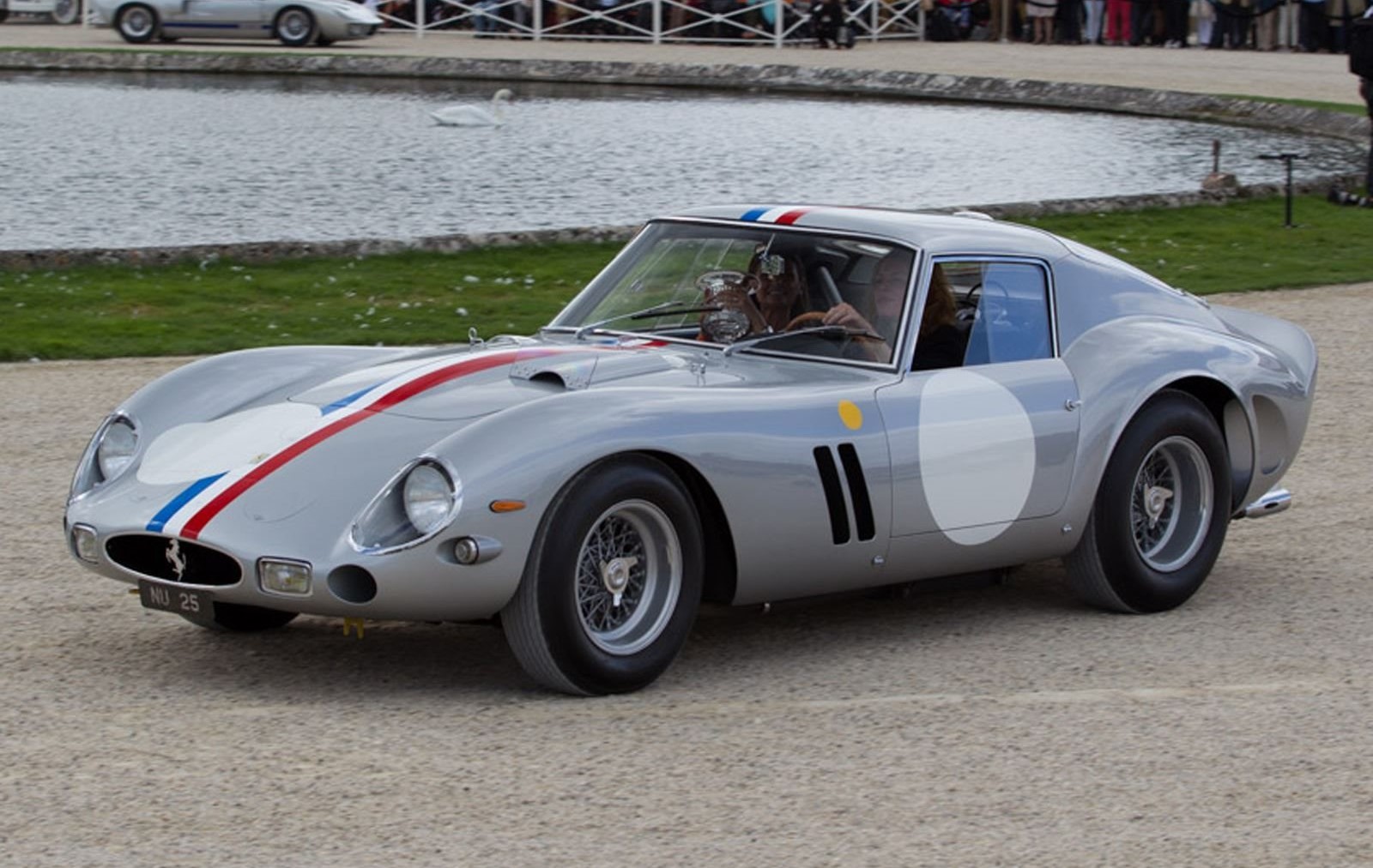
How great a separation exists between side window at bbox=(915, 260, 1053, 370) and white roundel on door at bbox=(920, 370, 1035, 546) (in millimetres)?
166

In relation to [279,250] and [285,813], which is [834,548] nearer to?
[285,813]

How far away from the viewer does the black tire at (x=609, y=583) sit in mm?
5359

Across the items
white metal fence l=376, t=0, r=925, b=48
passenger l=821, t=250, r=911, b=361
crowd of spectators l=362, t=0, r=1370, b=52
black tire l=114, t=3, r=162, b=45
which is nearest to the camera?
passenger l=821, t=250, r=911, b=361

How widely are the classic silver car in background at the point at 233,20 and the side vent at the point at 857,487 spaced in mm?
31263

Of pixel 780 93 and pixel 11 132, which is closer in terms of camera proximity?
pixel 11 132

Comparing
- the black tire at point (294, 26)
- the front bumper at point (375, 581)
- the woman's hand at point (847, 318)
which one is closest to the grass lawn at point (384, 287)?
the woman's hand at point (847, 318)

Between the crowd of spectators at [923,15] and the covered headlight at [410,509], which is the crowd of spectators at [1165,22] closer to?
the crowd of spectators at [923,15]

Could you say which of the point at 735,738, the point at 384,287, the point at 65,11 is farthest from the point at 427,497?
the point at 65,11

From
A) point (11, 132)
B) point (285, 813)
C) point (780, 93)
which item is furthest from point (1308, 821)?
point (780, 93)

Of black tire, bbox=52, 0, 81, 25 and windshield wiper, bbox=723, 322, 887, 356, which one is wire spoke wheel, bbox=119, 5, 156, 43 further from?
windshield wiper, bbox=723, 322, 887, 356

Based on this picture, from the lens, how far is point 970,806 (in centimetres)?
482

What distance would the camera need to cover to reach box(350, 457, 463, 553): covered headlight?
5.29m

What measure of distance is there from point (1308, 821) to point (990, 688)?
121 centimetres

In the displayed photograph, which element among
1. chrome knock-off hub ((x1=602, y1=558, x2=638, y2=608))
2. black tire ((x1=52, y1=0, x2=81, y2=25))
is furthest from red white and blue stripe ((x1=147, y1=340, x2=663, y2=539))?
black tire ((x1=52, y1=0, x2=81, y2=25))
